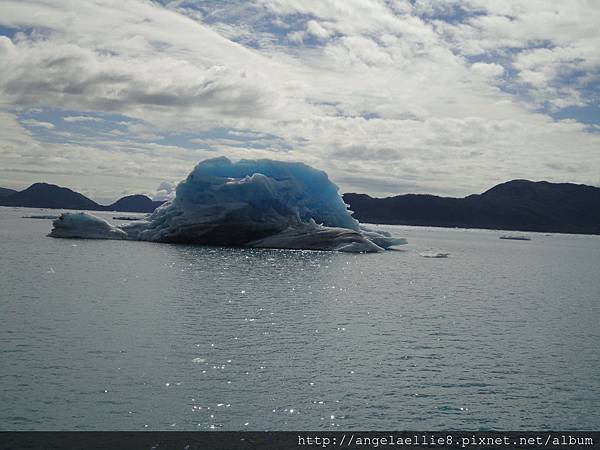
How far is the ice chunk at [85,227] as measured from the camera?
4991cm

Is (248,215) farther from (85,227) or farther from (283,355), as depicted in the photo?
(283,355)

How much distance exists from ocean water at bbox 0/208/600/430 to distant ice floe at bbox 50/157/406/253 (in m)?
19.5

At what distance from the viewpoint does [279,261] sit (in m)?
40.2

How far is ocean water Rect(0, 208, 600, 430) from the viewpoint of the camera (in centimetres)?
980

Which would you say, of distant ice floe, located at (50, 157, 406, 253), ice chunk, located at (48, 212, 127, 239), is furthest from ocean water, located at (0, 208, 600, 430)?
ice chunk, located at (48, 212, 127, 239)

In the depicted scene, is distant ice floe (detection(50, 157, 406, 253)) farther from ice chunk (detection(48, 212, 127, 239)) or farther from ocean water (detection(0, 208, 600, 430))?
ocean water (detection(0, 208, 600, 430))

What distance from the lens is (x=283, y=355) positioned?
13.8 meters

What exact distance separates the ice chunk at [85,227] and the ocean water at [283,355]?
21.8m

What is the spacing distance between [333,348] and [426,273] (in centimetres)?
2465

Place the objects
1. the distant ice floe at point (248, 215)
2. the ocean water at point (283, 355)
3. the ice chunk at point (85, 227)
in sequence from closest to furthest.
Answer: the ocean water at point (283, 355) < the distant ice floe at point (248, 215) < the ice chunk at point (85, 227)

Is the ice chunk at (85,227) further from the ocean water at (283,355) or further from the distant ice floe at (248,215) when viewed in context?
the ocean water at (283,355)

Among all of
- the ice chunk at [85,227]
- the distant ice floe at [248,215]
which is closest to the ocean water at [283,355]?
the distant ice floe at [248,215]

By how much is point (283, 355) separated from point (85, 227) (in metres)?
41.1

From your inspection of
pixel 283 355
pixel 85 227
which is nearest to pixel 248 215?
pixel 85 227
